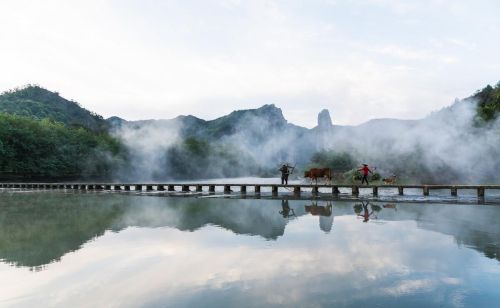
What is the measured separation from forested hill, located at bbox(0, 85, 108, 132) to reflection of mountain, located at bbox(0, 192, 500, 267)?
113m

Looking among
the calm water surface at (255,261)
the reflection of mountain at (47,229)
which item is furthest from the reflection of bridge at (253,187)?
the reflection of mountain at (47,229)

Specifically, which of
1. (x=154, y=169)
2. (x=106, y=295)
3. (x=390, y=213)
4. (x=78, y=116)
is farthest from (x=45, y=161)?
(x=78, y=116)

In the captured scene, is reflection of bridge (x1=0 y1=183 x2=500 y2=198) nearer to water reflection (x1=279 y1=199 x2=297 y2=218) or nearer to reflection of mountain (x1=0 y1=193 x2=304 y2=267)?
water reflection (x1=279 y1=199 x2=297 y2=218)

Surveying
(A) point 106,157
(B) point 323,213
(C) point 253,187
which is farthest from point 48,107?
(B) point 323,213

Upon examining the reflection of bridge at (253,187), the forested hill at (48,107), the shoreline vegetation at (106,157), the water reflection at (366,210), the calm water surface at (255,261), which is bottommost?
the calm water surface at (255,261)

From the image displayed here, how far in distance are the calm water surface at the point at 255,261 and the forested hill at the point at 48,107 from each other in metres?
120

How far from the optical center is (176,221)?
56.7 ft

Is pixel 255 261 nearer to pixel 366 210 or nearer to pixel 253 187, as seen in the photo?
pixel 366 210

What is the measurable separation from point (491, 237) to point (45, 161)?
6807cm

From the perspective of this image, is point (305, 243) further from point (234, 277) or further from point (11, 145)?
point (11, 145)

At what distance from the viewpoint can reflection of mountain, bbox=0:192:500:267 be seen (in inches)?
476

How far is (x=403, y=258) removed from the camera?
33.2 feet

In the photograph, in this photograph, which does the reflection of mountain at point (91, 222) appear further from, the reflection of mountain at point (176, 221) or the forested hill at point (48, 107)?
the forested hill at point (48, 107)

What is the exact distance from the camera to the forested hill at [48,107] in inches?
5123
